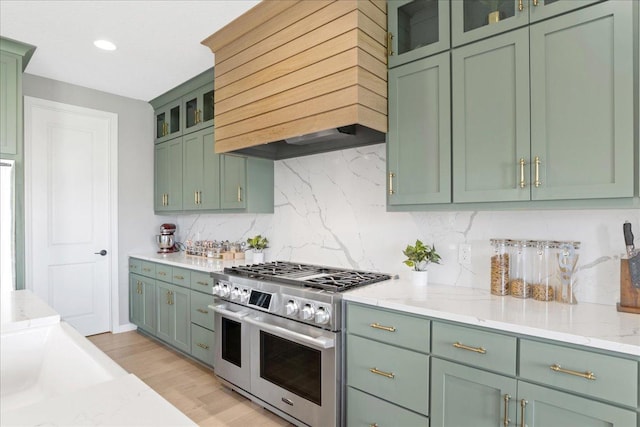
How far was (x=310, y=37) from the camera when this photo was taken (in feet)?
7.30

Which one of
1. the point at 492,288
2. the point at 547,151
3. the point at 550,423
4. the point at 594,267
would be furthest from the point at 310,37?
the point at 550,423

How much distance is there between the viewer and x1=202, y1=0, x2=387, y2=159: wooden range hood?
6.64 feet

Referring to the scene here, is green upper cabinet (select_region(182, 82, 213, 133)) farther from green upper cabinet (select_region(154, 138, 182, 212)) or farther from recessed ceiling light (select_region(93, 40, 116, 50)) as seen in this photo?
recessed ceiling light (select_region(93, 40, 116, 50))

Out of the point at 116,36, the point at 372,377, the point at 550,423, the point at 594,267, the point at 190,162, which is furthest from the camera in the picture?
the point at 190,162

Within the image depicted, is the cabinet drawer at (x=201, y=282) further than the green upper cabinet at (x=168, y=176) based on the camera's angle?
No

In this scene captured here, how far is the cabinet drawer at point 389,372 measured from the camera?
1749 mm

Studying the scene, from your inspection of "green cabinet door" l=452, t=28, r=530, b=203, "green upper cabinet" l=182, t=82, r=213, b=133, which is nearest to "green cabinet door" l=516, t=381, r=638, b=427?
"green cabinet door" l=452, t=28, r=530, b=203

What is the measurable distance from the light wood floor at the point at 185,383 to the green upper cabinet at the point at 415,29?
→ 239 centimetres

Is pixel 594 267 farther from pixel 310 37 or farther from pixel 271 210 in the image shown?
pixel 271 210

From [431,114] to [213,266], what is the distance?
213cm

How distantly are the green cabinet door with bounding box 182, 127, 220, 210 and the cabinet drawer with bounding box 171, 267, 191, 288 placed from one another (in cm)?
65

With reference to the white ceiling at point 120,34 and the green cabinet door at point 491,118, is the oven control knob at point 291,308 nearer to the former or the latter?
the green cabinet door at point 491,118

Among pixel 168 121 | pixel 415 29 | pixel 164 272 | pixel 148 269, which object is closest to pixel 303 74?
pixel 415 29

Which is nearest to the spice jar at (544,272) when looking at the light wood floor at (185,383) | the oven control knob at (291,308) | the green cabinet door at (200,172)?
the oven control knob at (291,308)
